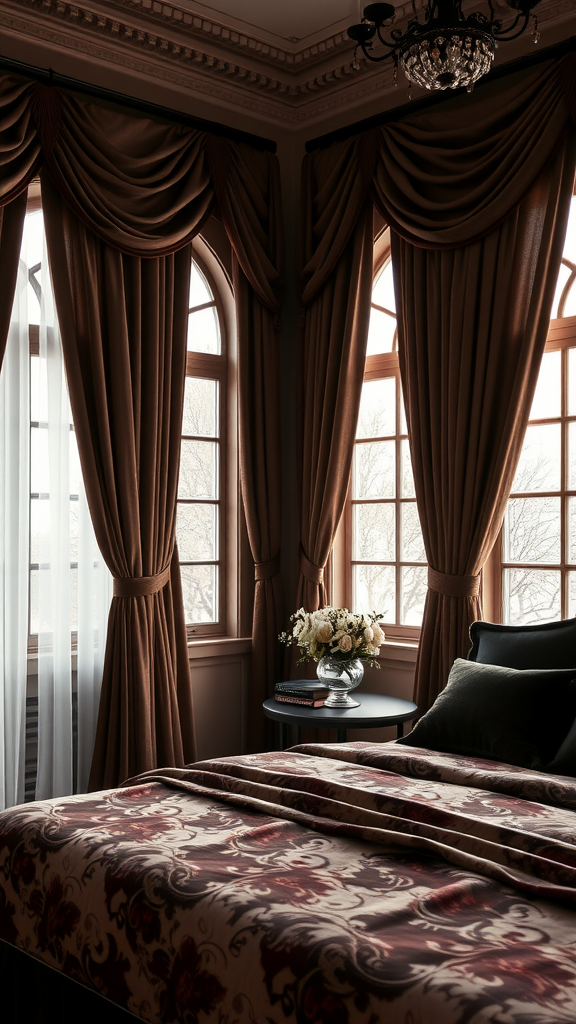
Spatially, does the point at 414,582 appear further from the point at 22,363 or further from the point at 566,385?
the point at 22,363

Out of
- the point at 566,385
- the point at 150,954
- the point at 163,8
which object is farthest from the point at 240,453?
the point at 150,954

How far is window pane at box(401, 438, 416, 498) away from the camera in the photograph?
4535 millimetres

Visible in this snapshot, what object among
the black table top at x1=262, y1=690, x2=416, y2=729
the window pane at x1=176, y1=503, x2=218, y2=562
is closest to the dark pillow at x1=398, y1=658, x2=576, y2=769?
the black table top at x1=262, y1=690, x2=416, y2=729

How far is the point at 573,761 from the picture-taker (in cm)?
271

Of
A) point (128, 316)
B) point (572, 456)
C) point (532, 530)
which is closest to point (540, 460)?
point (572, 456)

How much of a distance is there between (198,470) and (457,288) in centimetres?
158

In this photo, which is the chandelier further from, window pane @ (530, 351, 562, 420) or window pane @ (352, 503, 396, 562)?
window pane @ (352, 503, 396, 562)

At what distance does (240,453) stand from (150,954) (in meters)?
3.04

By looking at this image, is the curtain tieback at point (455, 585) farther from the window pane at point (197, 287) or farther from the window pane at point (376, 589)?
the window pane at point (197, 287)

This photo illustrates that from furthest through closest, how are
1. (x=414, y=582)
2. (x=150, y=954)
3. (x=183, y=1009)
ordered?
1. (x=414, y=582)
2. (x=150, y=954)
3. (x=183, y=1009)

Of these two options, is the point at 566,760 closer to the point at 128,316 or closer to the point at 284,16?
the point at 128,316

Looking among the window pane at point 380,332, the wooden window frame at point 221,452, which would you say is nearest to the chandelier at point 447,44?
the window pane at point 380,332

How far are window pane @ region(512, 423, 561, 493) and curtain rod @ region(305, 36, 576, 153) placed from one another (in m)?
1.48

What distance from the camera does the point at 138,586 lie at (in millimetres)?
4160
